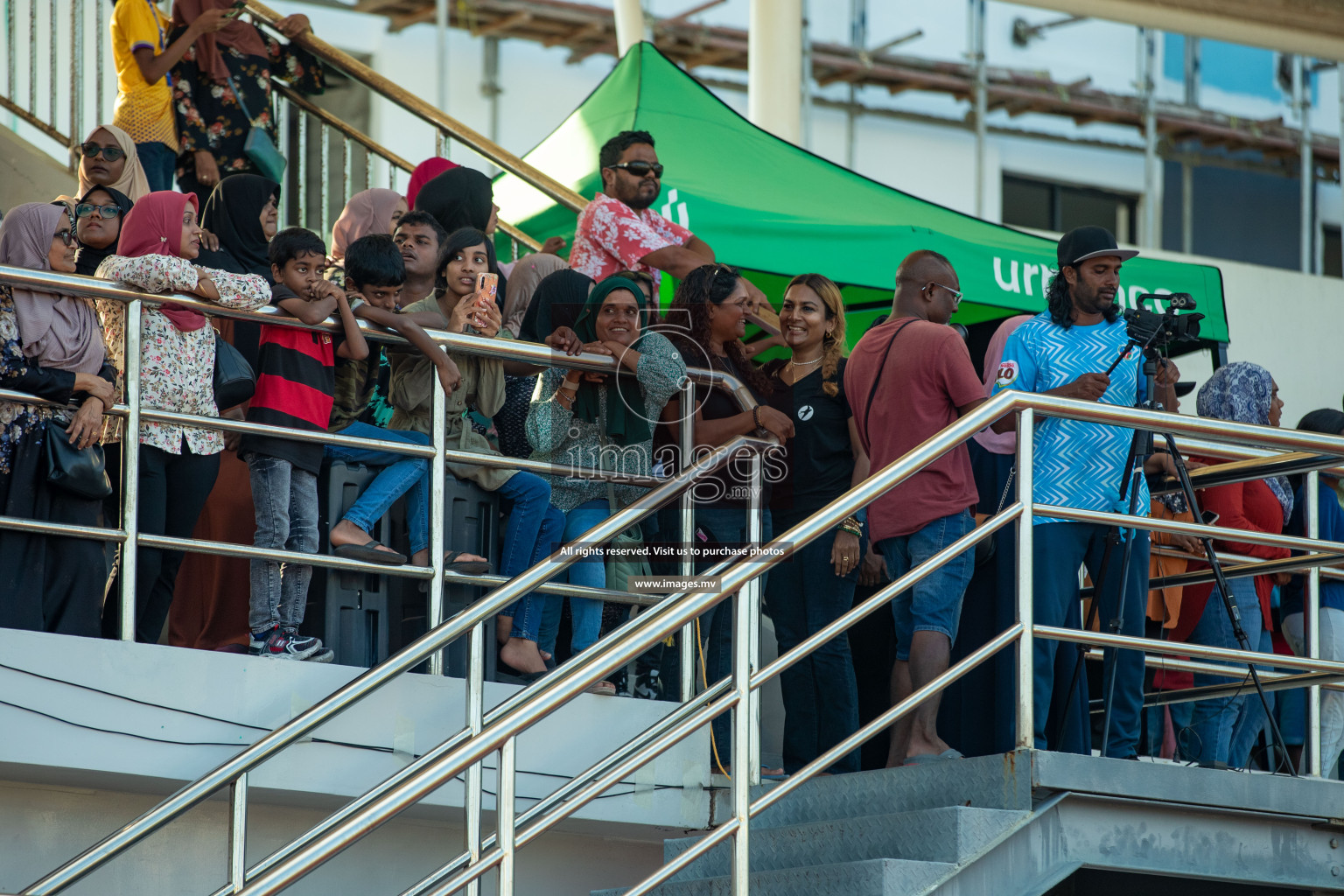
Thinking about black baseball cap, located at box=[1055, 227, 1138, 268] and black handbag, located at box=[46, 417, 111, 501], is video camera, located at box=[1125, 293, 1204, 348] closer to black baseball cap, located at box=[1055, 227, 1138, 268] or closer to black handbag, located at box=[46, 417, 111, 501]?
black baseball cap, located at box=[1055, 227, 1138, 268]

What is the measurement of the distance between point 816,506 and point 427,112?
160 inches

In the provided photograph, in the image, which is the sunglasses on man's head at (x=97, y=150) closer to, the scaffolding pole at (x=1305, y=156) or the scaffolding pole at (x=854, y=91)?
the scaffolding pole at (x=854, y=91)

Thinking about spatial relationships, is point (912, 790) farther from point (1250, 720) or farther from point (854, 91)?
point (854, 91)

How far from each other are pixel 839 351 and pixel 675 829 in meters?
1.77

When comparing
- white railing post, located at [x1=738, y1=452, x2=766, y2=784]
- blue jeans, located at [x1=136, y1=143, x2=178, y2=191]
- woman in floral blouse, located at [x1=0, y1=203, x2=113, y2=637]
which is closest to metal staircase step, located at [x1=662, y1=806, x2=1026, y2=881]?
white railing post, located at [x1=738, y1=452, x2=766, y2=784]

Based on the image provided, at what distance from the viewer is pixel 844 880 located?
456 cm

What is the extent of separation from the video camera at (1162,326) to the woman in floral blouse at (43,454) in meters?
3.29

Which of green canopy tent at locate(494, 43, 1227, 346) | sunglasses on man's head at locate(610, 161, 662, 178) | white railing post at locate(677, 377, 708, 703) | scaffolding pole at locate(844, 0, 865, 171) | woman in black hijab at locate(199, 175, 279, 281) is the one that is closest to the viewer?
white railing post at locate(677, 377, 708, 703)

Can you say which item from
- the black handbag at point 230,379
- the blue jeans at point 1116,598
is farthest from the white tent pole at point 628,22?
the blue jeans at point 1116,598

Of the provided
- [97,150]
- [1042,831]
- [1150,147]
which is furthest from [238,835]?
[1150,147]

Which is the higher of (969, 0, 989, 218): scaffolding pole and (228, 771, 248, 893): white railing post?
(969, 0, 989, 218): scaffolding pole

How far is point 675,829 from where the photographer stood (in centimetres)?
577

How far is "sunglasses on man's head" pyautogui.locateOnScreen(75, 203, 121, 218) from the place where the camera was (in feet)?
19.3

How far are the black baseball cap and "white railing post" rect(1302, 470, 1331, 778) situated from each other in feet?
A: 3.25
